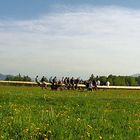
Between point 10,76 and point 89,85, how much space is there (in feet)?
198

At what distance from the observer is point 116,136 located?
1263cm

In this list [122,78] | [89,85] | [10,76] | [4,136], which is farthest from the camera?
[122,78]

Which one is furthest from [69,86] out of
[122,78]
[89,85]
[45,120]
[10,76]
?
[122,78]

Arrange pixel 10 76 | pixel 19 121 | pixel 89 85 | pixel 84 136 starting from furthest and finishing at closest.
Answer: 1. pixel 10 76
2. pixel 89 85
3. pixel 19 121
4. pixel 84 136

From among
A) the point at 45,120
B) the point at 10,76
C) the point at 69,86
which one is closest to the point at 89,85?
the point at 69,86

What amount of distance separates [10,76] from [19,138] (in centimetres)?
10927

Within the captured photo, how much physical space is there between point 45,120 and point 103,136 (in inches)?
96.1

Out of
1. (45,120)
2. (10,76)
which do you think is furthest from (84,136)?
(10,76)

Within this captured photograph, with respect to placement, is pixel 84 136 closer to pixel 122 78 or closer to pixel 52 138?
pixel 52 138

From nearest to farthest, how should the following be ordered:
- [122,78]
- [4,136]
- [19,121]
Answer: [4,136] → [19,121] → [122,78]

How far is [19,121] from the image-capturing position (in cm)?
1345

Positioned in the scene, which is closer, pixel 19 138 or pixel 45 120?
pixel 19 138

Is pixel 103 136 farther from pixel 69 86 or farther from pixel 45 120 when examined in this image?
pixel 69 86

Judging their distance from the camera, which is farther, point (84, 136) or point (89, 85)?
point (89, 85)
